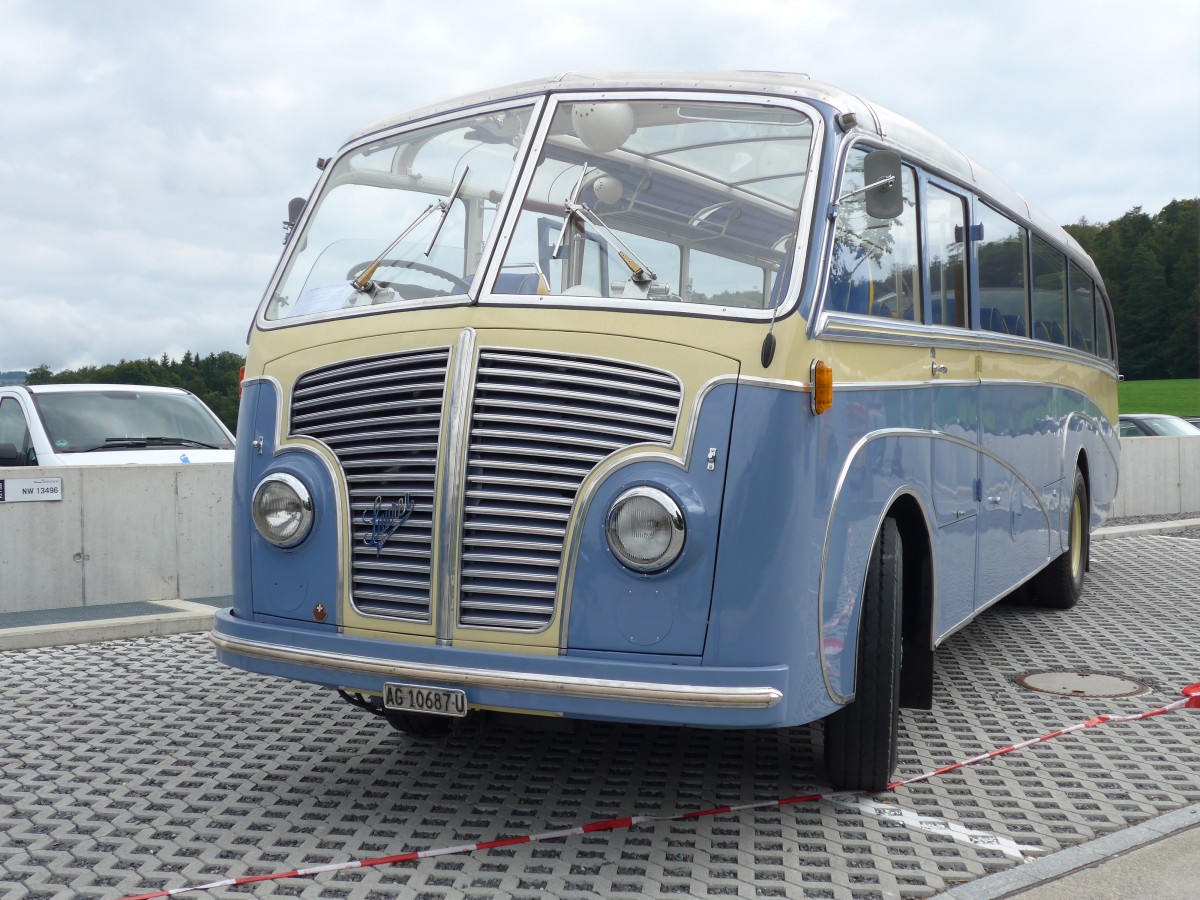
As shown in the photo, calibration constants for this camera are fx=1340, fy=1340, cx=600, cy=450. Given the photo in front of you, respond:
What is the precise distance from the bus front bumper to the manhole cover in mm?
3522

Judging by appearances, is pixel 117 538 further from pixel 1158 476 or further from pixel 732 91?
pixel 1158 476

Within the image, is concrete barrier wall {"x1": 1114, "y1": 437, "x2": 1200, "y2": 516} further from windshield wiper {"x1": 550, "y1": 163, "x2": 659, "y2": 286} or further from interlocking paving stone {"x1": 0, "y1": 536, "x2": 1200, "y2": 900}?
windshield wiper {"x1": 550, "y1": 163, "x2": 659, "y2": 286}

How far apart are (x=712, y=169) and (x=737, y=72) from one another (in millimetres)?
477

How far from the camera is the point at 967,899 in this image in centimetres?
403

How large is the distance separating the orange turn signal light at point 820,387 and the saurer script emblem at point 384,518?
142cm

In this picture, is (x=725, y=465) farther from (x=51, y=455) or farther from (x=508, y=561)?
(x=51, y=455)

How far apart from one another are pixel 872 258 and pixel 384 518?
216 cm

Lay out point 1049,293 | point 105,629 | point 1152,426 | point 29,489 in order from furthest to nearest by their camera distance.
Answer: point 1152,426
point 29,489
point 1049,293
point 105,629

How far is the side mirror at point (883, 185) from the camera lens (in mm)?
4816

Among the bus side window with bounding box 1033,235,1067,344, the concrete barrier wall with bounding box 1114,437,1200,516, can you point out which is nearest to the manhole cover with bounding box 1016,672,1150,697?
the bus side window with bounding box 1033,235,1067,344

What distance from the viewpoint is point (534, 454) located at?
4508 millimetres

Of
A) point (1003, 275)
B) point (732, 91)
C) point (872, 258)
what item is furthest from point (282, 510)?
point (1003, 275)

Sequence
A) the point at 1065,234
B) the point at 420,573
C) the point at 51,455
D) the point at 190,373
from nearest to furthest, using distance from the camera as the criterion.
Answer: the point at 420,573 < the point at 1065,234 < the point at 51,455 < the point at 190,373

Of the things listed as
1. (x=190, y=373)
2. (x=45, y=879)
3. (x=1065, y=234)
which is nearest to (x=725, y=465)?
(x=45, y=879)
